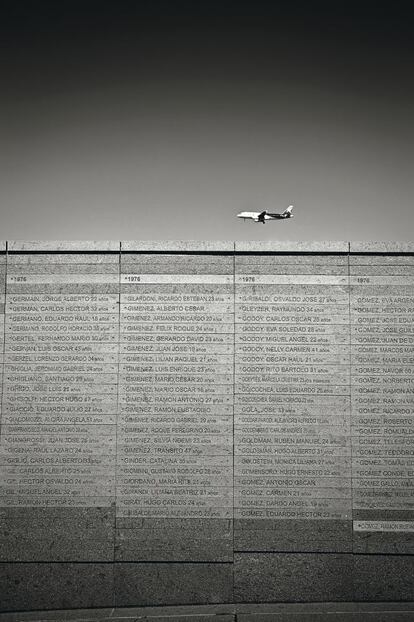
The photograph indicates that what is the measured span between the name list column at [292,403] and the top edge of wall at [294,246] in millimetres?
46

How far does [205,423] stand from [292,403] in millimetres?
614

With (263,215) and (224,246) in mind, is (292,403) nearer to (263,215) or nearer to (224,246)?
(224,246)

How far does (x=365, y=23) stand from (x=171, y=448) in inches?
139

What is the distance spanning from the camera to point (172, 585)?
3314 mm

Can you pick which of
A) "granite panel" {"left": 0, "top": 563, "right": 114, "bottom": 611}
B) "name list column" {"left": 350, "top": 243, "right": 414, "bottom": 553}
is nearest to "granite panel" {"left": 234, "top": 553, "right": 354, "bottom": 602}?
"name list column" {"left": 350, "top": 243, "right": 414, "bottom": 553}

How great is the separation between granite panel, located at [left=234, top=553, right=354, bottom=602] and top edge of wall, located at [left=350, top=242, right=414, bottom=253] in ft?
6.81

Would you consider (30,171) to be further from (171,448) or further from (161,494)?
(161,494)

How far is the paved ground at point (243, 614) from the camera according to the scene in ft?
10.5

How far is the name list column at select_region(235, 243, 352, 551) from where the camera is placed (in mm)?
3371

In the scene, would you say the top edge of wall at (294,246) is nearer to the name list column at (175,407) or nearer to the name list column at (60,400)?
the name list column at (175,407)

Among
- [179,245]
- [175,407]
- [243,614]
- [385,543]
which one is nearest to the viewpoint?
[243,614]

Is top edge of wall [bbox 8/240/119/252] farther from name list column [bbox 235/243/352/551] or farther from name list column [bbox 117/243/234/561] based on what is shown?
name list column [bbox 235/243/352/551]

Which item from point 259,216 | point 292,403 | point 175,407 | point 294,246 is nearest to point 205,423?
point 175,407

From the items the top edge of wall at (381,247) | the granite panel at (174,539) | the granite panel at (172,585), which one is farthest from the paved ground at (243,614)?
the top edge of wall at (381,247)
